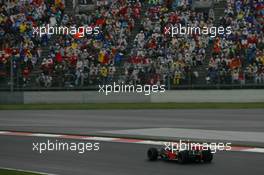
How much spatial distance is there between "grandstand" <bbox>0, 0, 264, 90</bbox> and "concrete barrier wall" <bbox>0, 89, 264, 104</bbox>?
375 mm

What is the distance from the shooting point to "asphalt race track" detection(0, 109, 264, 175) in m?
10.5

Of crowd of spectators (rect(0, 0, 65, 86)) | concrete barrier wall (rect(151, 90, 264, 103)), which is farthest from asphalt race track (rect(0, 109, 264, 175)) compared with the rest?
crowd of spectators (rect(0, 0, 65, 86))

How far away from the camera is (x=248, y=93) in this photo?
2789 cm

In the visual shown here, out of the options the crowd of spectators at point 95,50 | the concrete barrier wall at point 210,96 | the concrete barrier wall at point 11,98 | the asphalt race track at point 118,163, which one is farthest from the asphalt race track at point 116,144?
Answer: the concrete barrier wall at point 11,98

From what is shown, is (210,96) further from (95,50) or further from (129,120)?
(129,120)

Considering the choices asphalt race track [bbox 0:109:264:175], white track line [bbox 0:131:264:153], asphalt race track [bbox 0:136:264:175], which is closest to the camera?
asphalt race track [bbox 0:136:264:175]

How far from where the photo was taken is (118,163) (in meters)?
11.3

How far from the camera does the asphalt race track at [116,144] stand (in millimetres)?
10547

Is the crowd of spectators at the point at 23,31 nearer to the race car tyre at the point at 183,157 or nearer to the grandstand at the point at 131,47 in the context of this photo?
the grandstand at the point at 131,47

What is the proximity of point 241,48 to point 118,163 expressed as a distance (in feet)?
61.5

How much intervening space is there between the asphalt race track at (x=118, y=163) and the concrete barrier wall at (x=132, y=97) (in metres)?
14.8

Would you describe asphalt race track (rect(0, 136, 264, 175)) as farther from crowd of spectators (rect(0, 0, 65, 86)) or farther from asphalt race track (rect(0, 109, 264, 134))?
crowd of spectators (rect(0, 0, 65, 86))

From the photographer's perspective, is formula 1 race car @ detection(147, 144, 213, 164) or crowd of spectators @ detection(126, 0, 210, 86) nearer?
formula 1 race car @ detection(147, 144, 213, 164)

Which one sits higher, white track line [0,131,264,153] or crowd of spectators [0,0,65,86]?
crowd of spectators [0,0,65,86]
